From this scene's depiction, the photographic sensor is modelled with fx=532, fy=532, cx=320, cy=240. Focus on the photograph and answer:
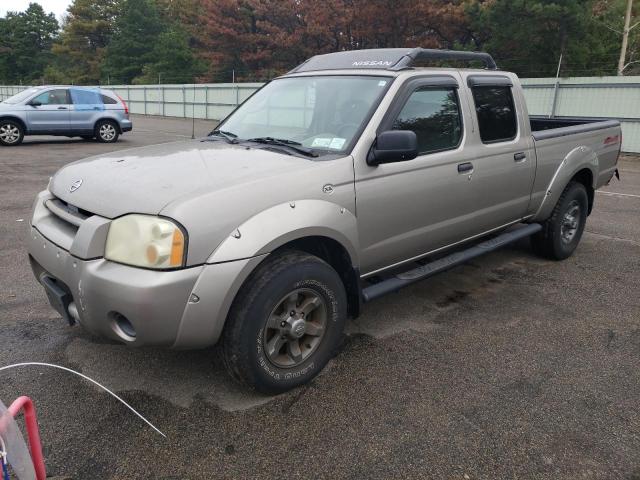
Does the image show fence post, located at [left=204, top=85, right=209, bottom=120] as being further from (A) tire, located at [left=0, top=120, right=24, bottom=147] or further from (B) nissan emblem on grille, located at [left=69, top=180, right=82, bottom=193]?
(B) nissan emblem on grille, located at [left=69, top=180, right=82, bottom=193]

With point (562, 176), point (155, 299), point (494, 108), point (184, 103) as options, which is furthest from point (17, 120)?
point (184, 103)

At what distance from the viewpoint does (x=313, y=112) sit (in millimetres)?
3699

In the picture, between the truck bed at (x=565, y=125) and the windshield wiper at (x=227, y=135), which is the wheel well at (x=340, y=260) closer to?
the windshield wiper at (x=227, y=135)

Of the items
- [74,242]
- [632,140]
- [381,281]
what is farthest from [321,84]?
[632,140]

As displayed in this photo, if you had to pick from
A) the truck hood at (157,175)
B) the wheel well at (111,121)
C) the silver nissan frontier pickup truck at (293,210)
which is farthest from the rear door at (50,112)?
the truck hood at (157,175)

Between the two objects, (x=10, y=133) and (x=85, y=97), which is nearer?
(x=10, y=133)

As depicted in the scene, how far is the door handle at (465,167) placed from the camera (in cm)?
391

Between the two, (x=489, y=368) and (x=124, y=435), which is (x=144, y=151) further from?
(x=489, y=368)

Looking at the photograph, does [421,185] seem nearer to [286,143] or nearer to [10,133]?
[286,143]

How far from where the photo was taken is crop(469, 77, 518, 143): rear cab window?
4219mm

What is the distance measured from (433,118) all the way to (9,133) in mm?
14011

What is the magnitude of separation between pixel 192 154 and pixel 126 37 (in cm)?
5824

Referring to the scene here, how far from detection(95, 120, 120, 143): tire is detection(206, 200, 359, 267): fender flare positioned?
→ 14.3 meters

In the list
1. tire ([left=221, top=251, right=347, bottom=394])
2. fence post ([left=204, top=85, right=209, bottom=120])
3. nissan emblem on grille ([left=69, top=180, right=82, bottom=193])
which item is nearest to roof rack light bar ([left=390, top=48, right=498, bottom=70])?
tire ([left=221, top=251, right=347, bottom=394])
